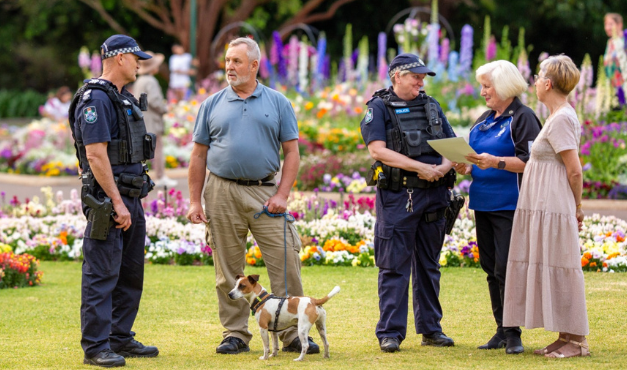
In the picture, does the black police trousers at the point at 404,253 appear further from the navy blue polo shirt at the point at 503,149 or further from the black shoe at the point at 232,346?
the black shoe at the point at 232,346

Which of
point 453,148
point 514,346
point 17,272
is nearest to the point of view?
point 453,148

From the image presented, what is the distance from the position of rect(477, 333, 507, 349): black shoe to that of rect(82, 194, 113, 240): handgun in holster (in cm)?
247

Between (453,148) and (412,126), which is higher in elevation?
(412,126)

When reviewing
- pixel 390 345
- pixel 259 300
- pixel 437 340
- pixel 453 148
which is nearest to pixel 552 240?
pixel 453 148

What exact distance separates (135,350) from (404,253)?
181cm

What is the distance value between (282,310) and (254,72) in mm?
1492

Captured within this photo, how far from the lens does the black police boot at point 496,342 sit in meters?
5.56

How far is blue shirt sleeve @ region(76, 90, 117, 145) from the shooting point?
5039mm

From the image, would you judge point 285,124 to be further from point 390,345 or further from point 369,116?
point 390,345

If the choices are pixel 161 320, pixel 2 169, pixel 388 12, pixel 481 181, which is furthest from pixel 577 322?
pixel 388 12

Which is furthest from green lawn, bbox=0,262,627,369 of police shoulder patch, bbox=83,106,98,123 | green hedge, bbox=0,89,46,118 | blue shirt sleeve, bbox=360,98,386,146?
green hedge, bbox=0,89,46,118

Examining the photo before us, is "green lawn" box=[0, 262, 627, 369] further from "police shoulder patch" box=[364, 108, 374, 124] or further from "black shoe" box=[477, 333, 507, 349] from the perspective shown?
"police shoulder patch" box=[364, 108, 374, 124]

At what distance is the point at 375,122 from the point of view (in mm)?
5516

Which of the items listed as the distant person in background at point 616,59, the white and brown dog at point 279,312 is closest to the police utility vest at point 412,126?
the white and brown dog at point 279,312
